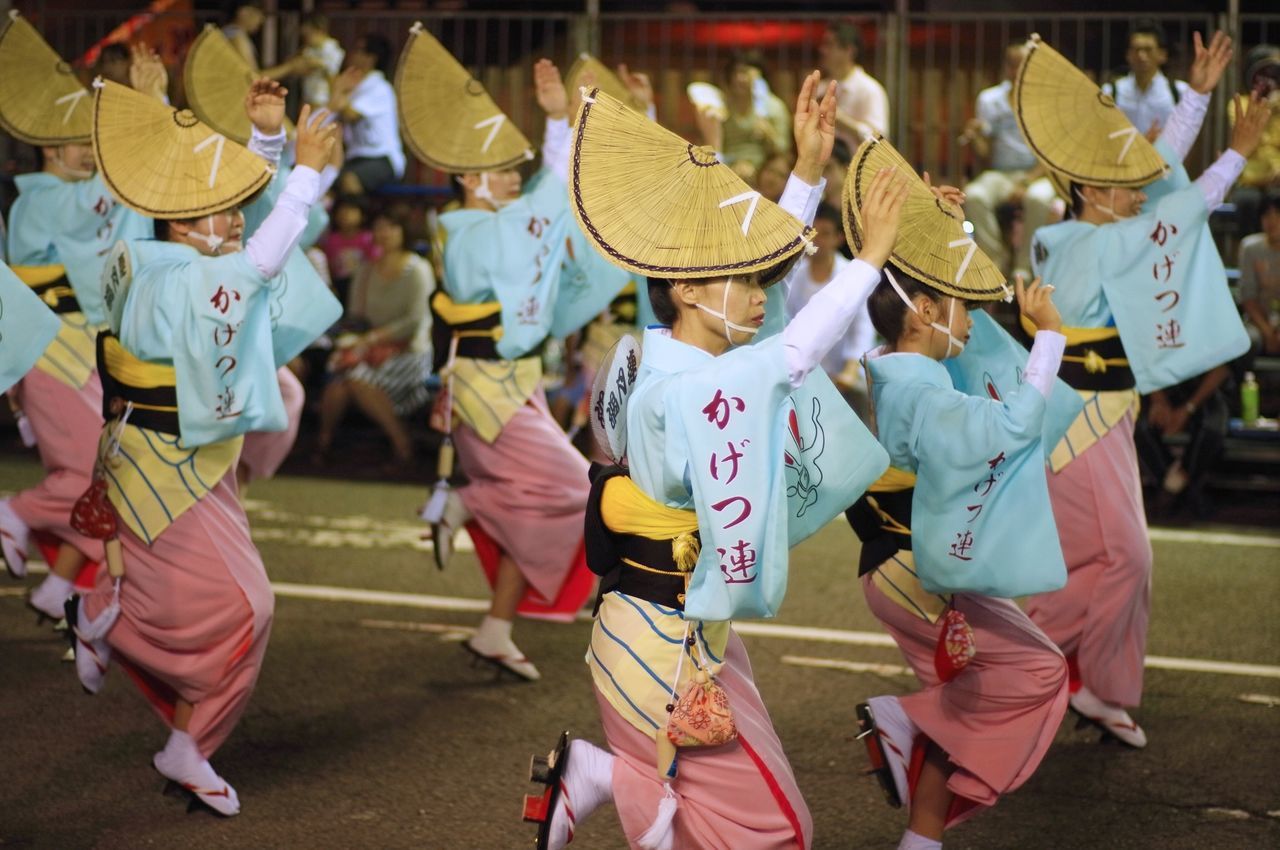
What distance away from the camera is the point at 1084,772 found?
485 cm

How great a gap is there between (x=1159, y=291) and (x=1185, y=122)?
0.64 metres

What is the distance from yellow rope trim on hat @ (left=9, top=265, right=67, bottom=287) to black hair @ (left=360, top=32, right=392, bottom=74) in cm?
461

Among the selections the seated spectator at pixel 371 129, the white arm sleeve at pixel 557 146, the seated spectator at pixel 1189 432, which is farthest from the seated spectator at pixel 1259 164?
the seated spectator at pixel 371 129

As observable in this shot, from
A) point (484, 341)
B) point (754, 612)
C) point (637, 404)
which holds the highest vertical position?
point (637, 404)

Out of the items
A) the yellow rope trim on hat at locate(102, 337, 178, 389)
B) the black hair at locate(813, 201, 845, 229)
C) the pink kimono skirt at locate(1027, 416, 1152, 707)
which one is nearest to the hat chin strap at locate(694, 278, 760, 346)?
the yellow rope trim on hat at locate(102, 337, 178, 389)

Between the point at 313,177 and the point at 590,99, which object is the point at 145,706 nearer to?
the point at 313,177

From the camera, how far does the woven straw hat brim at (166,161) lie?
4.42 m

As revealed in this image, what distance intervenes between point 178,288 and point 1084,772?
9.63ft

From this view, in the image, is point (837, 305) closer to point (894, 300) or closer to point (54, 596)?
point (894, 300)

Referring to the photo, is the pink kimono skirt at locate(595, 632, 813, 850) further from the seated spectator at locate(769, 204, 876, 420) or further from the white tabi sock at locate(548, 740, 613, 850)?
the seated spectator at locate(769, 204, 876, 420)

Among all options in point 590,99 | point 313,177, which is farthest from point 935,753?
point 313,177

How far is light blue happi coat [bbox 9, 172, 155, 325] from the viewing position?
6320 millimetres

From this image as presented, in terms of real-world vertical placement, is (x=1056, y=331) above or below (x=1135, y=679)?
above

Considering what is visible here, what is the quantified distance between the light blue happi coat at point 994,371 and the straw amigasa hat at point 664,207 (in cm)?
105
